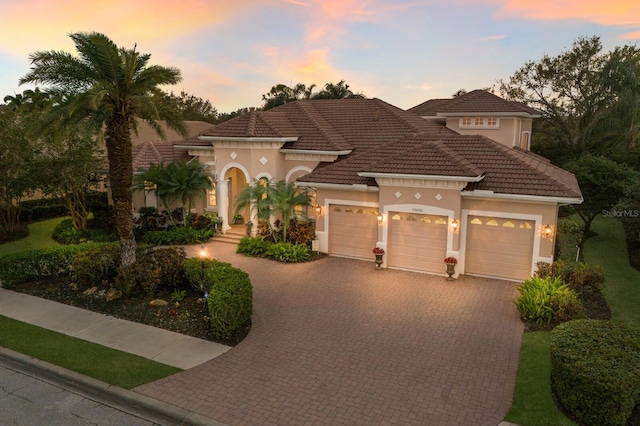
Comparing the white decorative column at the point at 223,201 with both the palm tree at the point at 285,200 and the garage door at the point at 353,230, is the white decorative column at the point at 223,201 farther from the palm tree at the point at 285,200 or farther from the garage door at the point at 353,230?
the garage door at the point at 353,230

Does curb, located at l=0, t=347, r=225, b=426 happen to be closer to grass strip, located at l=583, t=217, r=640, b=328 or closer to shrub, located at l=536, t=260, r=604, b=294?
shrub, located at l=536, t=260, r=604, b=294

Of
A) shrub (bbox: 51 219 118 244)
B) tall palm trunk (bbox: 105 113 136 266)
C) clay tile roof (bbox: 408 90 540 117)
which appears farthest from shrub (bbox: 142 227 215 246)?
clay tile roof (bbox: 408 90 540 117)

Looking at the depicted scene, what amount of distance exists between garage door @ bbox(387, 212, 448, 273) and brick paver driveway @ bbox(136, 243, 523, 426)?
1.12 metres

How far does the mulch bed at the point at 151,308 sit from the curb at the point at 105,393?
271cm

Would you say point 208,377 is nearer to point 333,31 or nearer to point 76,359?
point 76,359

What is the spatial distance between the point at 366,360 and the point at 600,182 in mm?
17952

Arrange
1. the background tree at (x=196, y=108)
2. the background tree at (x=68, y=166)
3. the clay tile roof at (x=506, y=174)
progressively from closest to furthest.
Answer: the clay tile roof at (x=506, y=174) → the background tree at (x=68, y=166) → the background tree at (x=196, y=108)

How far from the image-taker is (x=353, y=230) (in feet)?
61.9

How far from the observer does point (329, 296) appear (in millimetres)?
14758

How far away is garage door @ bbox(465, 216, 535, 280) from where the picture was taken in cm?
Answer: 1575

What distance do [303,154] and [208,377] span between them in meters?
13.7

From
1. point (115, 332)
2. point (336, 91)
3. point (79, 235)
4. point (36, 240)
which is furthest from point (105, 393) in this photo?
point (336, 91)

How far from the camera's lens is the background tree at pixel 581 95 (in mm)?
31625

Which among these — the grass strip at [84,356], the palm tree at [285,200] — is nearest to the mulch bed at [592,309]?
the grass strip at [84,356]
